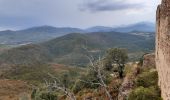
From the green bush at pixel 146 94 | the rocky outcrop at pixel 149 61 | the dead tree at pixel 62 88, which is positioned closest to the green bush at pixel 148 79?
the green bush at pixel 146 94

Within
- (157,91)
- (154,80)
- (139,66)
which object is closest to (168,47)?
(157,91)

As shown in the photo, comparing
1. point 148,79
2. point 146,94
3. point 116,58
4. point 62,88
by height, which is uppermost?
point 62,88

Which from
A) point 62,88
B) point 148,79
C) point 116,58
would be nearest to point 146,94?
point 148,79

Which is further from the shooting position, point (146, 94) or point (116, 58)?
point (116, 58)

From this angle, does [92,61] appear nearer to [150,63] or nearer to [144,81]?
[144,81]

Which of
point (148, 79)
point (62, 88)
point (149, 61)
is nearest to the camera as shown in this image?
point (62, 88)

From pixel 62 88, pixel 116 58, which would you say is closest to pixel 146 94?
pixel 62 88

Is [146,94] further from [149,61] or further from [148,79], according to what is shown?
[149,61]

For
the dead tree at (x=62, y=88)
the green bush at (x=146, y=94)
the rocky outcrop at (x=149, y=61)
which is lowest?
the green bush at (x=146, y=94)

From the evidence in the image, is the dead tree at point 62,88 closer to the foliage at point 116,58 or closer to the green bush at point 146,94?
the green bush at point 146,94

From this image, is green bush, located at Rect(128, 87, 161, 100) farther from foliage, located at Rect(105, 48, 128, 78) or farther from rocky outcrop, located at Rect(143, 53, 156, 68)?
foliage, located at Rect(105, 48, 128, 78)

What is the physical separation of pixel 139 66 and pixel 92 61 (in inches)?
2111

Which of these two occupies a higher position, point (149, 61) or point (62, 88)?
point (62, 88)

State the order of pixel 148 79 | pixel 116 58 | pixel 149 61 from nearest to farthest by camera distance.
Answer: pixel 148 79 < pixel 149 61 < pixel 116 58
